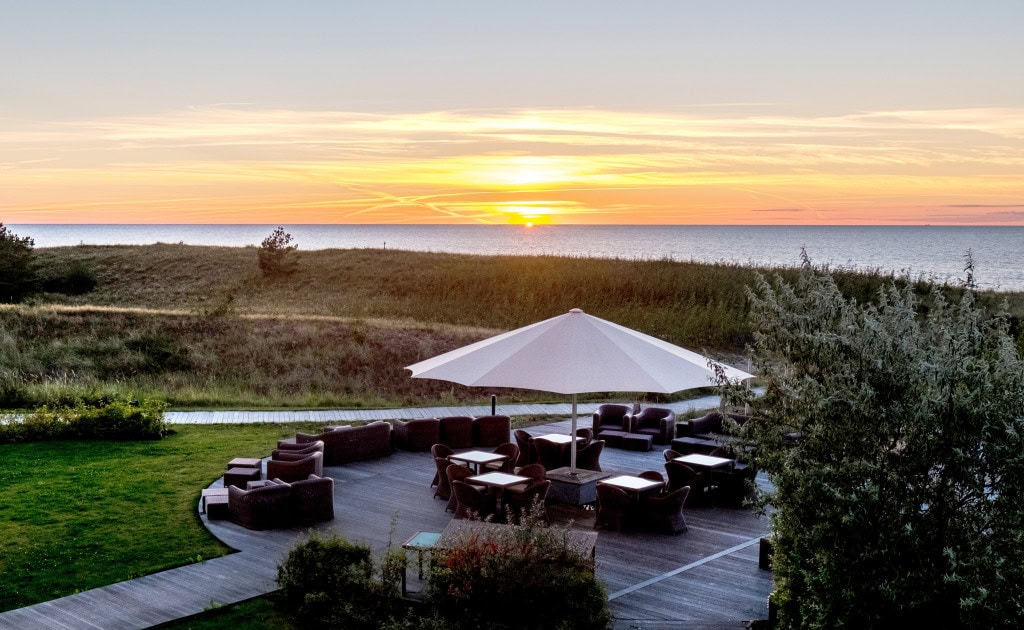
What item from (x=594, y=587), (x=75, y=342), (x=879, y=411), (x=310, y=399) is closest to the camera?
(x=879, y=411)

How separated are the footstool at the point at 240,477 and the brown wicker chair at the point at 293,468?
22 cm

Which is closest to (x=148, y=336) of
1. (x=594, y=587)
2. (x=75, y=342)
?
(x=75, y=342)

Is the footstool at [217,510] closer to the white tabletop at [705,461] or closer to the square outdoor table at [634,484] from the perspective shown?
the square outdoor table at [634,484]

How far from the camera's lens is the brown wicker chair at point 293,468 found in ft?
40.3

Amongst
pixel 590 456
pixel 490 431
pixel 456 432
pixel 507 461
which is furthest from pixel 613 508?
pixel 456 432

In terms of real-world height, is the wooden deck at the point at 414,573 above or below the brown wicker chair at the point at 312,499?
below

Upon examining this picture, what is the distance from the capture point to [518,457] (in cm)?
1311

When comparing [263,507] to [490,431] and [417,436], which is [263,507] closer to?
[417,436]

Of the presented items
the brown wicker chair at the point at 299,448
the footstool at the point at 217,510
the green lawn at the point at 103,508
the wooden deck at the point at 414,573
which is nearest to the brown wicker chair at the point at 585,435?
the wooden deck at the point at 414,573

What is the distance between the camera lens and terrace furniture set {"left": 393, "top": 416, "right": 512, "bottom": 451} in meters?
15.3

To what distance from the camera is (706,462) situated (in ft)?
40.5

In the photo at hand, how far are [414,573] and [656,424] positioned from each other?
8.43 meters

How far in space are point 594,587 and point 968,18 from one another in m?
15.1

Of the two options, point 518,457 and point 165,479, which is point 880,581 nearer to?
point 518,457
